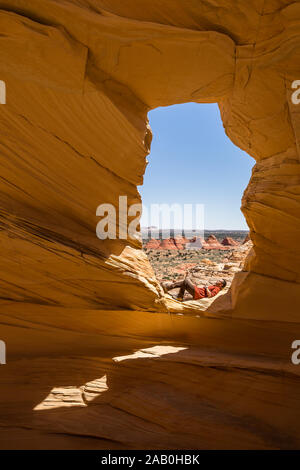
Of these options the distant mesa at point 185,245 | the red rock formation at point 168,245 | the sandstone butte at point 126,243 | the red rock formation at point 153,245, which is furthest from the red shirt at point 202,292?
the red rock formation at point 168,245

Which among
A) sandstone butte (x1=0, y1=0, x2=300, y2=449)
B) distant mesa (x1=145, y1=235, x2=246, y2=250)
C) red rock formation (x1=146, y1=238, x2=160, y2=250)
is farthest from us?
distant mesa (x1=145, y1=235, x2=246, y2=250)

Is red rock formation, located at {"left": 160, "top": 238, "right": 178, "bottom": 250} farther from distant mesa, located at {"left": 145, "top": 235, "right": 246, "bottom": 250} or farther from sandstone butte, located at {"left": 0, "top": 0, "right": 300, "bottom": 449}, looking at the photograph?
sandstone butte, located at {"left": 0, "top": 0, "right": 300, "bottom": 449}

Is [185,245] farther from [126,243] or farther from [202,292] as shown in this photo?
[126,243]

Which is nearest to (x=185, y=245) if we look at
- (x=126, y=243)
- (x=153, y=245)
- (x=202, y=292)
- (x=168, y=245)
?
(x=168, y=245)

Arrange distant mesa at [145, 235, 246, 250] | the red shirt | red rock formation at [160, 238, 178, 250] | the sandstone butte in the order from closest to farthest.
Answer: the sandstone butte
the red shirt
red rock formation at [160, 238, 178, 250]
distant mesa at [145, 235, 246, 250]

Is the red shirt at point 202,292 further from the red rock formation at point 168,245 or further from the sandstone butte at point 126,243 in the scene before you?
the red rock formation at point 168,245

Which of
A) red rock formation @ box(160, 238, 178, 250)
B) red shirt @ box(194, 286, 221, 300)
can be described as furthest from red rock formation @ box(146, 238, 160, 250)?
red shirt @ box(194, 286, 221, 300)

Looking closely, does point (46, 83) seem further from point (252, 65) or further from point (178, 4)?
point (252, 65)

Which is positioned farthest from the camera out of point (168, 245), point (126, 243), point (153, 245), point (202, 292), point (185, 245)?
point (185, 245)
